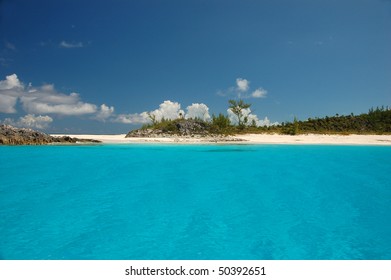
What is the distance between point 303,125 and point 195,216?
45.5 m

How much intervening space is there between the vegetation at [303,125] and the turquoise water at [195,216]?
3306 centimetres

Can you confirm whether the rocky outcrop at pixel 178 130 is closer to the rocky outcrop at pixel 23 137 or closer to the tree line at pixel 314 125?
the tree line at pixel 314 125

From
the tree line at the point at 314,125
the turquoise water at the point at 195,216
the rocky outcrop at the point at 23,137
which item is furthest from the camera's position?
the tree line at the point at 314,125

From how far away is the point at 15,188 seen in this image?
10688 mm

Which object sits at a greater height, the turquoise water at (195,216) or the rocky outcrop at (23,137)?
the rocky outcrop at (23,137)

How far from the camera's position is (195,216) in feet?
24.4

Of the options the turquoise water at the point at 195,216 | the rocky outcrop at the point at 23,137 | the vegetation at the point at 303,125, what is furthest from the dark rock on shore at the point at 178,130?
the turquoise water at the point at 195,216

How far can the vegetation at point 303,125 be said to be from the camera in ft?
148

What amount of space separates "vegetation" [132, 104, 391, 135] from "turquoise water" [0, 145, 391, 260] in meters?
33.1

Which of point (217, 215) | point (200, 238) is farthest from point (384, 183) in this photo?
point (200, 238)

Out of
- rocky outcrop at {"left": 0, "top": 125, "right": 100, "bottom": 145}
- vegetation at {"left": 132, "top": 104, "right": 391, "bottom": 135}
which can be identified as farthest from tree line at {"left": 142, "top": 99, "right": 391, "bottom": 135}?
rocky outcrop at {"left": 0, "top": 125, "right": 100, "bottom": 145}

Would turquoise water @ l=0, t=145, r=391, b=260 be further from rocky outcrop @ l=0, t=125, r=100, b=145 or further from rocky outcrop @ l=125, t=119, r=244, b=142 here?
rocky outcrop @ l=125, t=119, r=244, b=142

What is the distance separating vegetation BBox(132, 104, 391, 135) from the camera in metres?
45.2

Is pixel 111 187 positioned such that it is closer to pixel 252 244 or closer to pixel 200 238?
pixel 200 238
